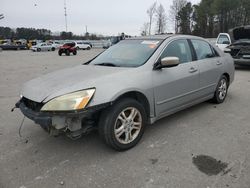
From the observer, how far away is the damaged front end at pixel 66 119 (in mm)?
2854

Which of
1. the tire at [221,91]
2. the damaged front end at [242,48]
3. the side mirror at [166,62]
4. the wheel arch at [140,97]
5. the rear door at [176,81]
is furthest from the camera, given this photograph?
the damaged front end at [242,48]

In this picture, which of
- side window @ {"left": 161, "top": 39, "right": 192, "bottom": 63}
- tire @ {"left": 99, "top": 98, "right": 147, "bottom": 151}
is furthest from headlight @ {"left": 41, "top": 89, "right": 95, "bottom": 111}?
side window @ {"left": 161, "top": 39, "right": 192, "bottom": 63}

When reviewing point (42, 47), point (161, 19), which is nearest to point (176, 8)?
point (161, 19)

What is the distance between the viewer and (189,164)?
299 centimetres

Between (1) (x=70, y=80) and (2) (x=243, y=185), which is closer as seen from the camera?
(2) (x=243, y=185)

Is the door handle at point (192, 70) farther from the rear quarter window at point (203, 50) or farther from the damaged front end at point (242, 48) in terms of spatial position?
the damaged front end at point (242, 48)

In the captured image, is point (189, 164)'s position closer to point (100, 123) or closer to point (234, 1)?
point (100, 123)

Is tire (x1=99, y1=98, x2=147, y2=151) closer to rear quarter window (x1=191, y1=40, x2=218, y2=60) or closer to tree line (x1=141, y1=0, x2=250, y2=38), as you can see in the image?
rear quarter window (x1=191, y1=40, x2=218, y2=60)

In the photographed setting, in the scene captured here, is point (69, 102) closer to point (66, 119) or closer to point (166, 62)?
point (66, 119)

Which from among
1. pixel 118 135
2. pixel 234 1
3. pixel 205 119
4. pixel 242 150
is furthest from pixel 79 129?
pixel 234 1

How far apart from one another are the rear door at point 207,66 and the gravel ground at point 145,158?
2.13ft

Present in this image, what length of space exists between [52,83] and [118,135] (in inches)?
43.4

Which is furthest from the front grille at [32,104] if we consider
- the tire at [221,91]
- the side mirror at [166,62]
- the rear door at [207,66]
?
the tire at [221,91]

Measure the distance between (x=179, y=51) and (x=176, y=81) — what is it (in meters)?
0.62
